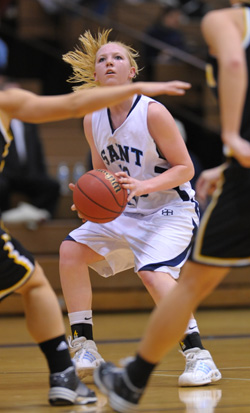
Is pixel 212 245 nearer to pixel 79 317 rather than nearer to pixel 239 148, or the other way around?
pixel 239 148

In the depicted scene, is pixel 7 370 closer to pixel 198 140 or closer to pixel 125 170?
pixel 125 170

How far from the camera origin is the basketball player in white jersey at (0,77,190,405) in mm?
3004

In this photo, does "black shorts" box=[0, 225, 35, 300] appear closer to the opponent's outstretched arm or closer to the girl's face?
the opponent's outstretched arm

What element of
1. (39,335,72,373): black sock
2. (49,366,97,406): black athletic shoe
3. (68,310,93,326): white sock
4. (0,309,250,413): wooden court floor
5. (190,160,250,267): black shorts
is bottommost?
(0,309,250,413): wooden court floor

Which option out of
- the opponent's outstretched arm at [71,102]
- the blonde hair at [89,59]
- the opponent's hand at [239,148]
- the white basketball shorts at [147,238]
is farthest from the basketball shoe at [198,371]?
the blonde hair at [89,59]

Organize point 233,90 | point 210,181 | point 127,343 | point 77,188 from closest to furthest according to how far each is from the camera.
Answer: point 233,90, point 210,181, point 77,188, point 127,343

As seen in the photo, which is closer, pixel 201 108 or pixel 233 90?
pixel 233 90

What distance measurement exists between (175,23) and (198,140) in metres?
1.90

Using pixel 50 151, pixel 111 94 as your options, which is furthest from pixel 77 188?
pixel 50 151

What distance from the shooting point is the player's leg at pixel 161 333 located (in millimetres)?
2910

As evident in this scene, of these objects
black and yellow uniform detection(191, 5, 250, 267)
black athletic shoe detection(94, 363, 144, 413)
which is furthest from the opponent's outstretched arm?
black athletic shoe detection(94, 363, 144, 413)

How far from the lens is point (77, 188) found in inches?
149

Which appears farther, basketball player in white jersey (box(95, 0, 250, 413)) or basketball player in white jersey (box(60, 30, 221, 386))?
basketball player in white jersey (box(60, 30, 221, 386))

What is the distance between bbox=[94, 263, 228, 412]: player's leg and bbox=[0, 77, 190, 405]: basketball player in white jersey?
0.37m
